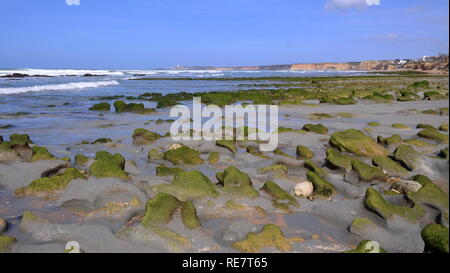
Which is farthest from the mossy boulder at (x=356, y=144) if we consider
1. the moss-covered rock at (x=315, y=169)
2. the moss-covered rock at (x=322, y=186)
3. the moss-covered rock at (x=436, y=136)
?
the moss-covered rock at (x=322, y=186)

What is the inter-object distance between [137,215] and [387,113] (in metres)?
11.1

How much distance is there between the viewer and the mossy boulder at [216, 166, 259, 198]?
15.7ft

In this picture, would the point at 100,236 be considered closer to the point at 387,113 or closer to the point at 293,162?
the point at 293,162

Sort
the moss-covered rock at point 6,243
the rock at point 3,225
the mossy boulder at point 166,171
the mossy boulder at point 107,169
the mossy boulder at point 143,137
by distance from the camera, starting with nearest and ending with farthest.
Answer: the moss-covered rock at point 6,243
the rock at point 3,225
the mossy boulder at point 107,169
the mossy boulder at point 166,171
the mossy boulder at point 143,137

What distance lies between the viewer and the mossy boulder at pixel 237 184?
15.7 ft

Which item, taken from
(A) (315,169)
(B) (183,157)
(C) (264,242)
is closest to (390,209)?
(C) (264,242)

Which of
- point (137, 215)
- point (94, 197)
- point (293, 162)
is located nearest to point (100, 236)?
point (137, 215)

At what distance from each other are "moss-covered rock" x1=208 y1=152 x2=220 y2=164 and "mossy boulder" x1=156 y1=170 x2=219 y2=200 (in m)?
1.67

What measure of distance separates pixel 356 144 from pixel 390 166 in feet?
4.24

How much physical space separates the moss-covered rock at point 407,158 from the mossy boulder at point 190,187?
10.9 ft

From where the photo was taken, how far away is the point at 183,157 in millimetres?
6613

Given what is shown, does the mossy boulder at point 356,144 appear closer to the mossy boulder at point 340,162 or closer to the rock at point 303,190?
the mossy boulder at point 340,162
